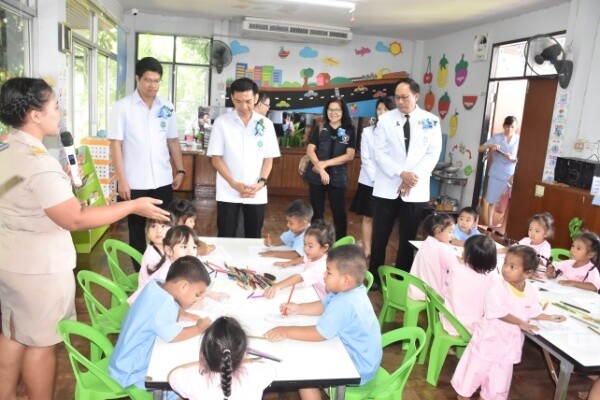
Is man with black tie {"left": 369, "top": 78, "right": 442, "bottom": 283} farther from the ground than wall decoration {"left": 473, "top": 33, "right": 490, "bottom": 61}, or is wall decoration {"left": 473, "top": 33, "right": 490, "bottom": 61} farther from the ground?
wall decoration {"left": 473, "top": 33, "right": 490, "bottom": 61}

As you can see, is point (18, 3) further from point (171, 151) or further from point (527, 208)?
point (527, 208)

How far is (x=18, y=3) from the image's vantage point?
142 inches

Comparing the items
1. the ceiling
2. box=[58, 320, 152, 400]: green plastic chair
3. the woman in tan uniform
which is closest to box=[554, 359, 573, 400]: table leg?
box=[58, 320, 152, 400]: green plastic chair

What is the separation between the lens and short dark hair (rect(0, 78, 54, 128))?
174 cm

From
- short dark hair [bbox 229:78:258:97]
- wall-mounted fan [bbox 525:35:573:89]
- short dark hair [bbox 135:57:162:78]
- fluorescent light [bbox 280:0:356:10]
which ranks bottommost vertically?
short dark hair [bbox 229:78:258:97]

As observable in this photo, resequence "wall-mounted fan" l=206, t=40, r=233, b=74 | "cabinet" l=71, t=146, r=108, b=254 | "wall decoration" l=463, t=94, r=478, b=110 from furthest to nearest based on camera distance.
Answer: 1. "wall-mounted fan" l=206, t=40, r=233, b=74
2. "wall decoration" l=463, t=94, r=478, b=110
3. "cabinet" l=71, t=146, r=108, b=254

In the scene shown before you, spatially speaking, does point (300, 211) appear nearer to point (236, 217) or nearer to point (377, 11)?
point (236, 217)

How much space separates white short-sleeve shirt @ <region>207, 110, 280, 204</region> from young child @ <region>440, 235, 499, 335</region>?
149 cm

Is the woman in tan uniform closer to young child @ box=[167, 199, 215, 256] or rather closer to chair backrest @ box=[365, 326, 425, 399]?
young child @ box=[167, 199, 215, 256]

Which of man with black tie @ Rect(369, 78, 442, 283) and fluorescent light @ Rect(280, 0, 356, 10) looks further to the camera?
fluorescent light @ Rect(280, 0, 356, 10)

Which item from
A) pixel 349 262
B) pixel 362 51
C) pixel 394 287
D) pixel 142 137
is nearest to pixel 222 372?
pixel 349 262

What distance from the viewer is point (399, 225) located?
386cm

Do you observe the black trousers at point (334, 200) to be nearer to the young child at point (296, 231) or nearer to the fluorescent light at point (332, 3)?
the young child at point (296, 231)

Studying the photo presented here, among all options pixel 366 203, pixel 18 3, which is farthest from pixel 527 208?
pixel 18 3
